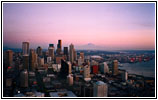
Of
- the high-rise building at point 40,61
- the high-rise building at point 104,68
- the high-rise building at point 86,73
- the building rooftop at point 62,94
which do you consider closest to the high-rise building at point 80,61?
the high-rise building at point 86,73

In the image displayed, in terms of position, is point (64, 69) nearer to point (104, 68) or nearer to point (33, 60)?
point (33, 60)

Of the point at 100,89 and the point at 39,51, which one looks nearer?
the point at 100,89

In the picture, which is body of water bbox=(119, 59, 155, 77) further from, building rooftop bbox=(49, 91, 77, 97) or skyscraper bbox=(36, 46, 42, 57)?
skyscraper bbox=(36, 46, 42, 57)

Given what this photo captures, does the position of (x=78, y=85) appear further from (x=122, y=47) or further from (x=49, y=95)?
(x=122, y=47)

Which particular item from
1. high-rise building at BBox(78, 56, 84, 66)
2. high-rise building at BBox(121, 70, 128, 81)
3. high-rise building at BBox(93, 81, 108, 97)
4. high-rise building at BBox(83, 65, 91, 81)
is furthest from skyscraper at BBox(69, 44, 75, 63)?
high-rise building at BBox(121, 70, 128, 81)

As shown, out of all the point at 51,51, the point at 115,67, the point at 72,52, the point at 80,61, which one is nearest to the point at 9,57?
the point at 51,51

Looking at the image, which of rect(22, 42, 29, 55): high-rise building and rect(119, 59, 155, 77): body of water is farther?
rect(22, 42, 29, 55): high-rise building
